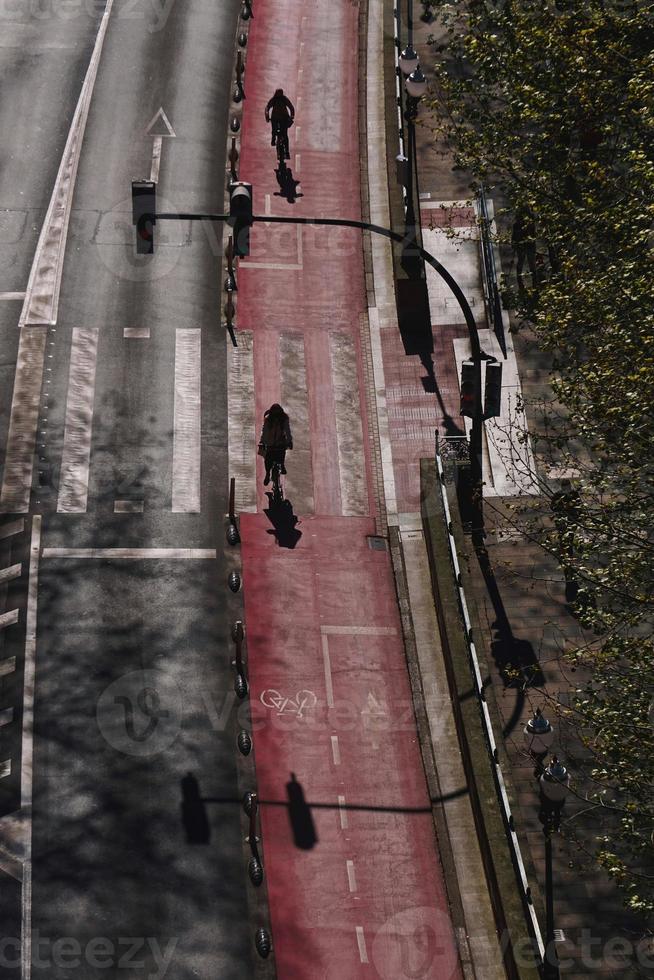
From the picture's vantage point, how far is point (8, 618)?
31.4 m

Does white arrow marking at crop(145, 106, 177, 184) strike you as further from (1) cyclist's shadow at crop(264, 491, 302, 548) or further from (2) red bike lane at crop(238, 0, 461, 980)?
(1) cyclist's shadow at crop(264, 491, 302, 548)

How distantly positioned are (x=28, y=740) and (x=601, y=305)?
12.7 m

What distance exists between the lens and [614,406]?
26.9 meters

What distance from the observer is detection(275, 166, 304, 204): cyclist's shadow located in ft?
138

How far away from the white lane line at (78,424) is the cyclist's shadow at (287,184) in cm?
700

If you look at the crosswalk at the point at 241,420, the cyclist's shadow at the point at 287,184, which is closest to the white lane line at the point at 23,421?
the crosswalk at the point at 241,420

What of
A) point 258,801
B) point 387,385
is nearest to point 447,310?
point 387,385

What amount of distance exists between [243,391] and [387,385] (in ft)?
10.9

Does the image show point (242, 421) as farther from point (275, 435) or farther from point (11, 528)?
point (11, 528)

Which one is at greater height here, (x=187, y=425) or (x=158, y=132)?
(x=158, y=132)

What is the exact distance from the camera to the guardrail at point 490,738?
26.0m

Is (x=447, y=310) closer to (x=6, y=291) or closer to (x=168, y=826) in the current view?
(x=6, y=291)

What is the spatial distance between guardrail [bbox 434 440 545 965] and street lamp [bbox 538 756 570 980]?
16 centimetres

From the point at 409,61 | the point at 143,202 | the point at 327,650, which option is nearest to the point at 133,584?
the point at 327,650
